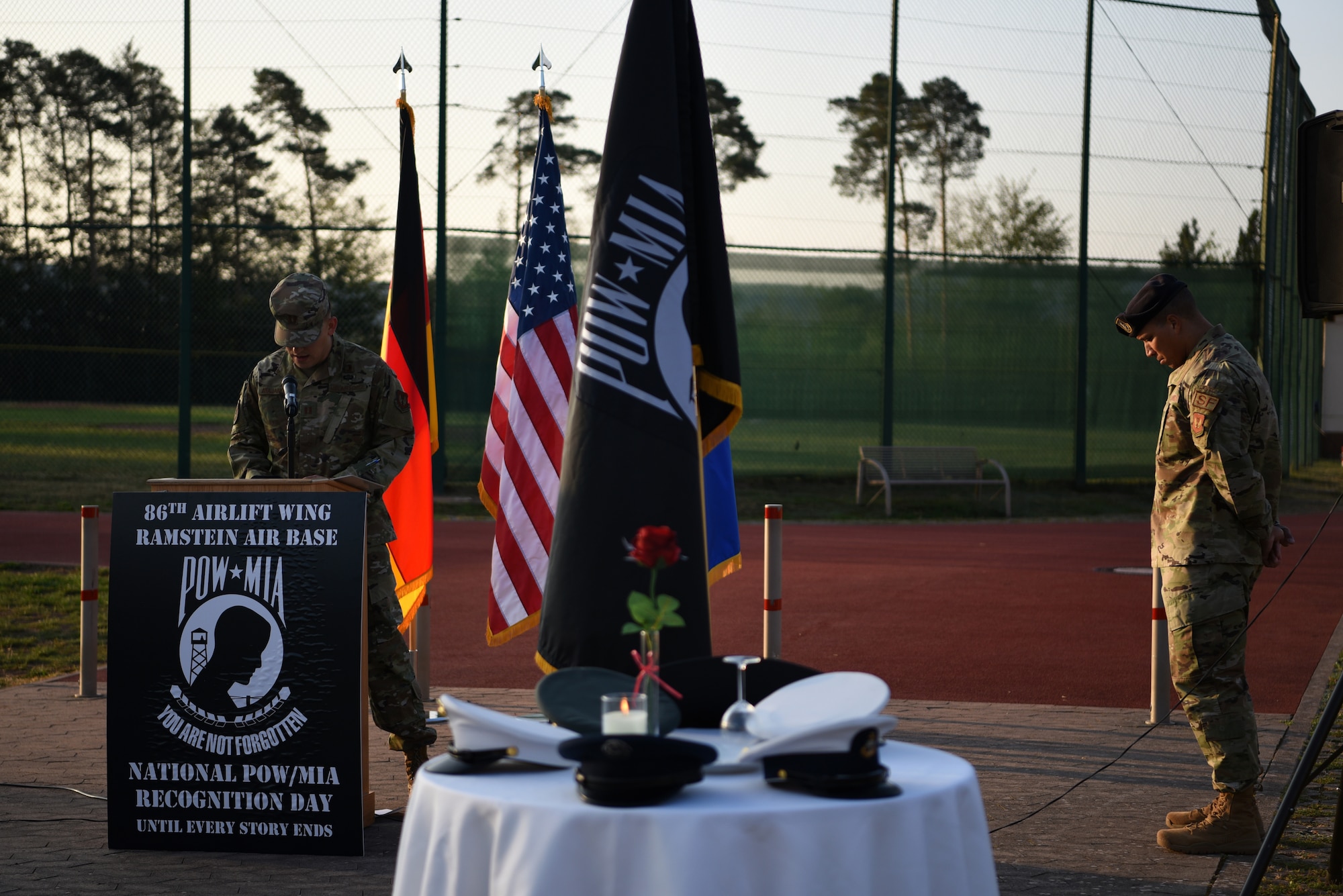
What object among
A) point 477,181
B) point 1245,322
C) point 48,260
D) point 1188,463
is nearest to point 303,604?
point 1188,463

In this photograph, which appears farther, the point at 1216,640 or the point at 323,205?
the point at 323,205

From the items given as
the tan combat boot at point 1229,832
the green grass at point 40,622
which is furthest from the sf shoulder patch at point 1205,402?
the green grass at point 40,622

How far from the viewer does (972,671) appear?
9211mm

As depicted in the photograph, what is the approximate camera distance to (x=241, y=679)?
5090 millimetres

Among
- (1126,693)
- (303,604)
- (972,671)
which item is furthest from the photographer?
(972,671)

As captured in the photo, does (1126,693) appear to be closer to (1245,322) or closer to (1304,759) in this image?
(1304,759)

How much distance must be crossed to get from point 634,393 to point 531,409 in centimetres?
361

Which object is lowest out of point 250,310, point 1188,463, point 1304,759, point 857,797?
point 1304,759

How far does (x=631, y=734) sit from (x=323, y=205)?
18928mm

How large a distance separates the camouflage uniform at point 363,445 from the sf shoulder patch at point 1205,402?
10.4 ft

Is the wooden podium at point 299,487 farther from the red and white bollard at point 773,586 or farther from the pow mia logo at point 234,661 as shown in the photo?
the red and white bollard at point 773,586

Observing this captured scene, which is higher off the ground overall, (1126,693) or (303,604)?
(303,604)

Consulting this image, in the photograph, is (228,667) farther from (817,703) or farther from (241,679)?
(817,703)

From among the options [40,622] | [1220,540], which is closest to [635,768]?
[1220,540]
